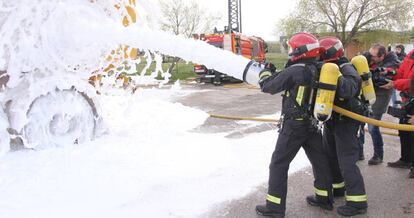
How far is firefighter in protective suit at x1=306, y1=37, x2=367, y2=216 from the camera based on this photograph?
3.86 metres

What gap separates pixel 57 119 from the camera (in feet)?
18.6

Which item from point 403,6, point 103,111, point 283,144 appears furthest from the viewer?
point 403,6

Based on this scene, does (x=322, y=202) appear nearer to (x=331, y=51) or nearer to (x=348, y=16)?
(x=331, y=51)

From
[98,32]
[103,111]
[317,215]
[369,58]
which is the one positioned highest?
[98,32]

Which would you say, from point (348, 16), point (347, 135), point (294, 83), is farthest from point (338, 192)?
point (348, 16)

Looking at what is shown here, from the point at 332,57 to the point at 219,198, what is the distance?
1773mm

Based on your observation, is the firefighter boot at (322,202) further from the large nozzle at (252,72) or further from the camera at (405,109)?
the camera at (405,109)

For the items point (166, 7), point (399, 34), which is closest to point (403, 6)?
point (399, 34)

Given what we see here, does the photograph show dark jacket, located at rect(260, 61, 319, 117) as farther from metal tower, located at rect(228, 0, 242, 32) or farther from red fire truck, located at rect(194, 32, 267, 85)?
metal tower, located at rect(228, 0, 242, 32)

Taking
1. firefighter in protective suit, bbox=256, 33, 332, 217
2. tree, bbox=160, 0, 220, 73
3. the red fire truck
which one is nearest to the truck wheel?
firefighter in protective suit, bbox=256, 33, 332, 217

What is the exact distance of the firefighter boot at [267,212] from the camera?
3760 mm

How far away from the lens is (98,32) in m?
5.30

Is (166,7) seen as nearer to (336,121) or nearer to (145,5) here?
(145,5)

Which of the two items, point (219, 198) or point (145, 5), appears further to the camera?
point (145, 5)
